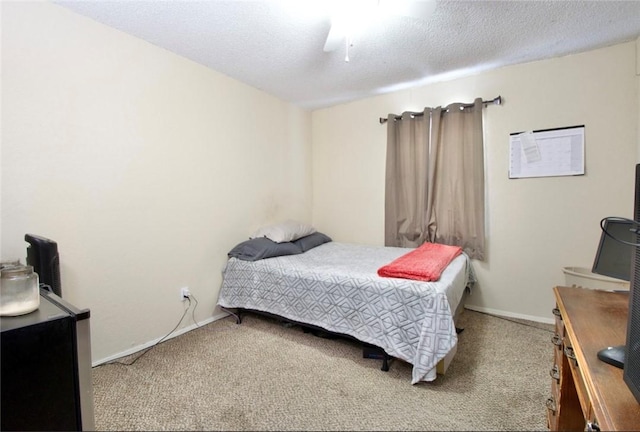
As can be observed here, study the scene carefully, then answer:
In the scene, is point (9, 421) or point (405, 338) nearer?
point (9, 421)

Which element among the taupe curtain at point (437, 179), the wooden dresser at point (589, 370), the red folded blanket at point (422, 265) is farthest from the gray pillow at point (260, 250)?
the wooden dresser at point (589, 370)

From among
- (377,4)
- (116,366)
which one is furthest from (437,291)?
(116,366)

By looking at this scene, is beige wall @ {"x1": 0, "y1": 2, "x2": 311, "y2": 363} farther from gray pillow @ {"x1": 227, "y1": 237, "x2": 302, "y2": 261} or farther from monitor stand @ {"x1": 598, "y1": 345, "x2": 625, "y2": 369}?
monitor stand @ {"x1": 598, "y1": 345, "x2": 625, "y2": 369}

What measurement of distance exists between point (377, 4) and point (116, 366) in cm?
273

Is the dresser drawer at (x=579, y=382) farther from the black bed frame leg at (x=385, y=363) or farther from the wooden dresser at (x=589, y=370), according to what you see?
the black bed frame leg at (x=385, y=363)

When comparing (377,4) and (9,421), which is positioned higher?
(377,4)

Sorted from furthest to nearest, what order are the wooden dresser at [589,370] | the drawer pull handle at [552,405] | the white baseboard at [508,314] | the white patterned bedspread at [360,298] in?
the white baseboard at [508,314]
the white patterned bedspread at [360,298]
the drawer pull handle at [552,405]
the wooden dresser at [589,370]

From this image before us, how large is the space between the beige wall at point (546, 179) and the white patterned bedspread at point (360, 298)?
506mm

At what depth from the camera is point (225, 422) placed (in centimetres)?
145

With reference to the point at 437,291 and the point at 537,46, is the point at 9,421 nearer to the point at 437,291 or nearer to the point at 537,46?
the point at 437,291

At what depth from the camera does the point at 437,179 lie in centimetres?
302

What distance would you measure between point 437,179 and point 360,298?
1.64m

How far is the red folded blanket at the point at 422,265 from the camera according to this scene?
1896 mm

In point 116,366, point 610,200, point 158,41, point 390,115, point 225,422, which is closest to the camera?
point 225,422
